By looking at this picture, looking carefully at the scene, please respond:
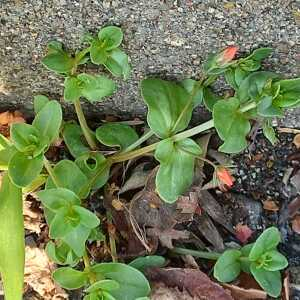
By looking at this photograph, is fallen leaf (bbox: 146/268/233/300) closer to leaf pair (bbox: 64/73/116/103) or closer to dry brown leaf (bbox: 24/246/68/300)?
dry brown leaf (bbox: 24/246/68/300)

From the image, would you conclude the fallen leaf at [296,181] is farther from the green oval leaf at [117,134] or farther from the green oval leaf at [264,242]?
the green oval leaf at [117,134]

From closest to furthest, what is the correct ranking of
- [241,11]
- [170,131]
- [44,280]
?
[241,11] < [170,131] < [44,280]

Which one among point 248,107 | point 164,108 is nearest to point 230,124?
point 248,107

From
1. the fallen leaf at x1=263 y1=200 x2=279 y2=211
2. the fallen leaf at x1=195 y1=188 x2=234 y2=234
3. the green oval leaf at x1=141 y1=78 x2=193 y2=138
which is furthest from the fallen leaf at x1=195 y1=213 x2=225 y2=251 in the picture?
the green oval leaf at x1=141 y1=78 x2=193 y2=138

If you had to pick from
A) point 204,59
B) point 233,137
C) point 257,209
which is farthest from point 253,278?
point 204,59

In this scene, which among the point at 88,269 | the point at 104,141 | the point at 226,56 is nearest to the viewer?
the point at 226,56

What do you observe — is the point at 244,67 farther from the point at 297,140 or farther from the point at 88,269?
the point at 88,269

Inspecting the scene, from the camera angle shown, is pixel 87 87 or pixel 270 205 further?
pixel 270 205

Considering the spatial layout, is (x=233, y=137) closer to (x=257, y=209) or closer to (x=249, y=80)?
(x=249, y=80)
